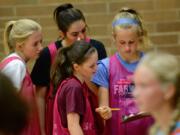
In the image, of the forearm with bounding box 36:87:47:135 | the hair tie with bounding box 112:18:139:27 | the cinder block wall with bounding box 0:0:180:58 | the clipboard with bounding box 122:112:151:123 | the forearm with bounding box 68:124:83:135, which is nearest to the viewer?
the forearm with bounding box 68:124:83:135

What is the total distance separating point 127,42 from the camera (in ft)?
9.87

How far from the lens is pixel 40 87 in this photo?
3361 millimetres

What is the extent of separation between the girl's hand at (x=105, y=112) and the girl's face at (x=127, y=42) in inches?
13.9

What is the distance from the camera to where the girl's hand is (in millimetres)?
2873

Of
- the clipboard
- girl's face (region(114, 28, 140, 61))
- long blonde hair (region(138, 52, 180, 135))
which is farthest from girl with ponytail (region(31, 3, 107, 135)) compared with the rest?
long blonde hair (region(138, 52, 180, 135))

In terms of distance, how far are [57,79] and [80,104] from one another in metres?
0.27

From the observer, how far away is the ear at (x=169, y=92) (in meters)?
1.91

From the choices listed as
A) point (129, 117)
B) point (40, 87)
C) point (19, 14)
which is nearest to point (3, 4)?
point (19, 14)

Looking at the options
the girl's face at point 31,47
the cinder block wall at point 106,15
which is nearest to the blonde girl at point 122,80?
the girl's face at point 31,47

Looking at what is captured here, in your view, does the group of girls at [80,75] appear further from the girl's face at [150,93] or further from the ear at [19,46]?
the girl's face at [150,93]

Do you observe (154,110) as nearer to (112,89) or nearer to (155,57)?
(155,57)

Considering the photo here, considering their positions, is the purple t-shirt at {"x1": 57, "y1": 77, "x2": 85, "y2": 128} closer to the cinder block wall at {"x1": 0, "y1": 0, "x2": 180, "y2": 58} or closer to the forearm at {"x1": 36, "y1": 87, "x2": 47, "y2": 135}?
the forearm at {"x1": 36, "y1": 87, "x2": 47, "y2": 135}

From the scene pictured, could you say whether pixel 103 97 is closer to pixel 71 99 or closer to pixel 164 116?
pixel 71 99

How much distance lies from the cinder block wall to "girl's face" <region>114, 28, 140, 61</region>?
4.40 ft
